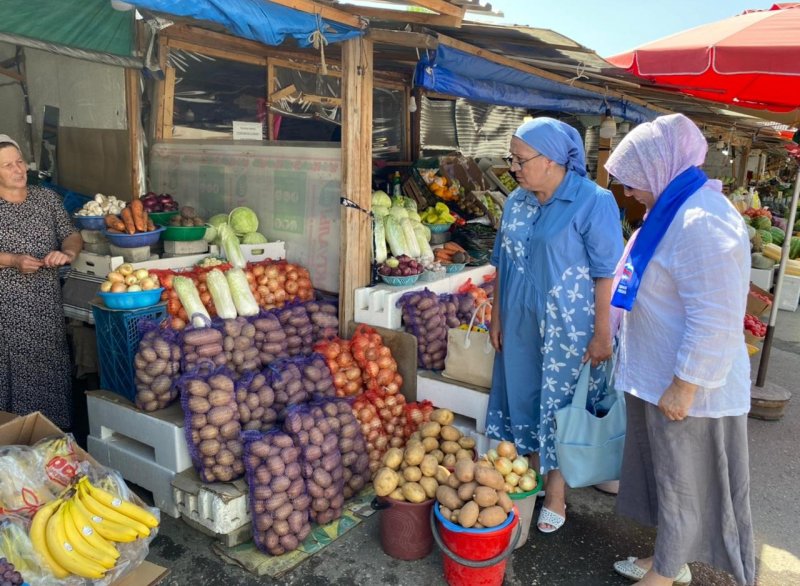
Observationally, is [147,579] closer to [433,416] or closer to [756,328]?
[433,416]

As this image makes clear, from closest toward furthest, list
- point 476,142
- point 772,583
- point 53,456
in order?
point 53,456, point 772,583, point 476,142

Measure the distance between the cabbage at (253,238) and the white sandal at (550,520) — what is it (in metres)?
2.93

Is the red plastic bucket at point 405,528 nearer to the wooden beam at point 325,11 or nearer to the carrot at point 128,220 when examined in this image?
the carrot at point 128,220

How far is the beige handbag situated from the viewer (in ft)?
12.5

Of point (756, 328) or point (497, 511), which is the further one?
point (756, 328)

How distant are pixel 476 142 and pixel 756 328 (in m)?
5.24

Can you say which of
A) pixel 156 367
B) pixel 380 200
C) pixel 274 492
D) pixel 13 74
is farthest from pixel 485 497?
pixel 13 74

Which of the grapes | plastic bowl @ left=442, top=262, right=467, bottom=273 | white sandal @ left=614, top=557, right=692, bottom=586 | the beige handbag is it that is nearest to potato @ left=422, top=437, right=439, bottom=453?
the beige handbag

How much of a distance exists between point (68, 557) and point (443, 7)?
324 cm

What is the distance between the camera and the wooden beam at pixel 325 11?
11.1 ft

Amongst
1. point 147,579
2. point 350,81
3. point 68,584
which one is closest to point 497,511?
point 147,579

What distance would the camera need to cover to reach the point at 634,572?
2.95 m

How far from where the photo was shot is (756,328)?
6066 mm

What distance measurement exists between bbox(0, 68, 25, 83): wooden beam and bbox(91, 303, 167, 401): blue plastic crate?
3.75 m
